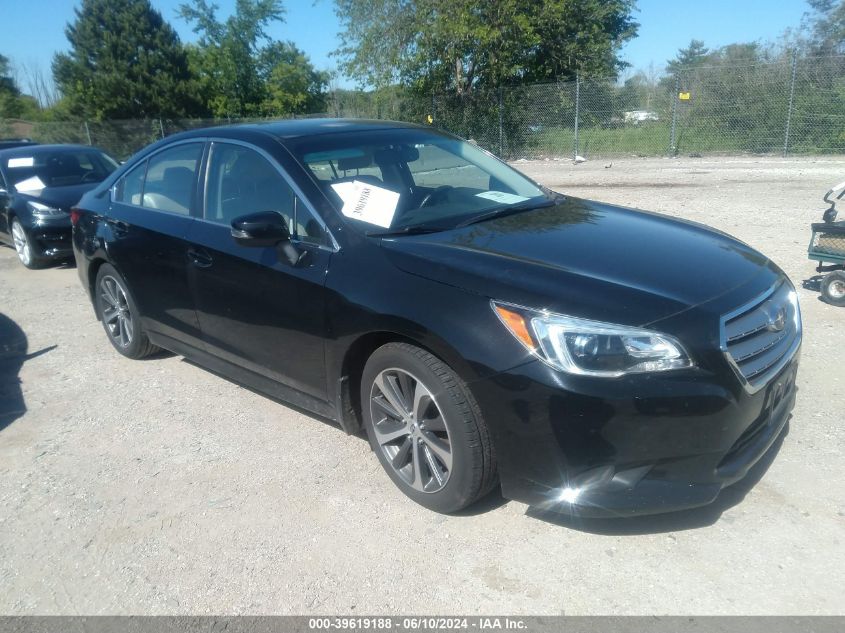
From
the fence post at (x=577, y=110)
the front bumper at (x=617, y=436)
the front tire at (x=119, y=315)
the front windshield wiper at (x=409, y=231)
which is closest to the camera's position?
the front bumper at (x=617, y=436)

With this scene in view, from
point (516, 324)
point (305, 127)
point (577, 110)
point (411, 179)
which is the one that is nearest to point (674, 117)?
point (577, 110)

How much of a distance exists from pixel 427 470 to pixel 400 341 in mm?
613

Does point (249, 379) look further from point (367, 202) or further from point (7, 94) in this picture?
point (7, 94)

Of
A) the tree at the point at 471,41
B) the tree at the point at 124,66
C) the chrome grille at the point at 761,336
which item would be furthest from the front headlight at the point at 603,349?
the tree at the point at 124,66

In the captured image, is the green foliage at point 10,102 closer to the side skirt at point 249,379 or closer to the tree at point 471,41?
the tree at point 471,41

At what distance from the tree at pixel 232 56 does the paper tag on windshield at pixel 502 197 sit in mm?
36001

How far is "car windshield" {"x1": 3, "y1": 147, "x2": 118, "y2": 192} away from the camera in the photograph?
30.8 feet

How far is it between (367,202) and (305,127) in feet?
3.18

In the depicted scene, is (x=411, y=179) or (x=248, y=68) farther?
(x=248, y=68)

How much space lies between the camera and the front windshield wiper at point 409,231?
3.38m

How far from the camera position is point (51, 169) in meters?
9.50

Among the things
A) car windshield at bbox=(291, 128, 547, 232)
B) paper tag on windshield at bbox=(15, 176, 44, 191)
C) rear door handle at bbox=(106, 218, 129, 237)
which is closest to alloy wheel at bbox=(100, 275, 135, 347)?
rear door handle at bbox=(106, 218, 129, 237)

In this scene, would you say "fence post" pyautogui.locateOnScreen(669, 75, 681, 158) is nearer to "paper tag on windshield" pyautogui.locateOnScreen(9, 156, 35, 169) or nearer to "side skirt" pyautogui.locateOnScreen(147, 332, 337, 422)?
"paper tag on windshield" pyautogui.locateOnScreen(9, 156, 35, 169)

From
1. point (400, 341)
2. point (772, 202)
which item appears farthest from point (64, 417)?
point (772, 202)
